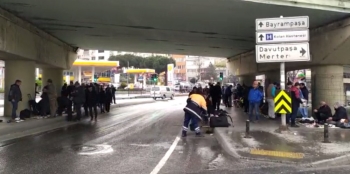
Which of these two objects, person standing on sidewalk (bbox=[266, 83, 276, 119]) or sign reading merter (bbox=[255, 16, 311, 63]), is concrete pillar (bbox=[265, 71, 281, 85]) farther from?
sign reading merter (bbox=[255, 16, 311, 63])

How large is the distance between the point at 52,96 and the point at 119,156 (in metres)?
10.4

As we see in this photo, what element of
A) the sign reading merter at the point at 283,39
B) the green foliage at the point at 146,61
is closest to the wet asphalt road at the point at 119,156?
the sign reading merter at the point at 283,39

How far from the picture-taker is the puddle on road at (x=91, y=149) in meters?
10.0

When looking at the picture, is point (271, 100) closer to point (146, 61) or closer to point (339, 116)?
point (339, 116)

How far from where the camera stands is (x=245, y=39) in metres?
23.8

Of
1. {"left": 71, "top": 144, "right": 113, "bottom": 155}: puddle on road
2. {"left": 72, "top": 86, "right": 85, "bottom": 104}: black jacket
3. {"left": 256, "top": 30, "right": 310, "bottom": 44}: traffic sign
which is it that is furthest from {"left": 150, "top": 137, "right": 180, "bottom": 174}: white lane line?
{"left": 72, "top": 86, "right": 85, "bottom": 104}: black jacket

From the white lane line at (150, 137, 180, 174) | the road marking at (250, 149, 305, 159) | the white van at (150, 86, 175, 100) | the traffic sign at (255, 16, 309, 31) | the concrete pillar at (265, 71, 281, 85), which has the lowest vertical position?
the white lane line at (150, 137, 180, 174)

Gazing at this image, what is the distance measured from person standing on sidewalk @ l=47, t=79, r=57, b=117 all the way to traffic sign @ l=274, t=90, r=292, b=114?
10.7m

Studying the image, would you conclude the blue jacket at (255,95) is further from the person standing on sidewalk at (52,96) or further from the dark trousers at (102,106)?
the dark trousers at (102,106)

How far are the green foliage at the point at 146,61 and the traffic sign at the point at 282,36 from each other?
10544cm

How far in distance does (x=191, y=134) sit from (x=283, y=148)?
411 centimetres

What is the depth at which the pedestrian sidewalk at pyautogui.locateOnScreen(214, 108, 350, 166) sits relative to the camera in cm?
887

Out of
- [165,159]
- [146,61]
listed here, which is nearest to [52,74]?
[165,159]

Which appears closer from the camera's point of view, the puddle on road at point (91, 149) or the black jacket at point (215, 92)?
the puddle on road at point (91, 149)
